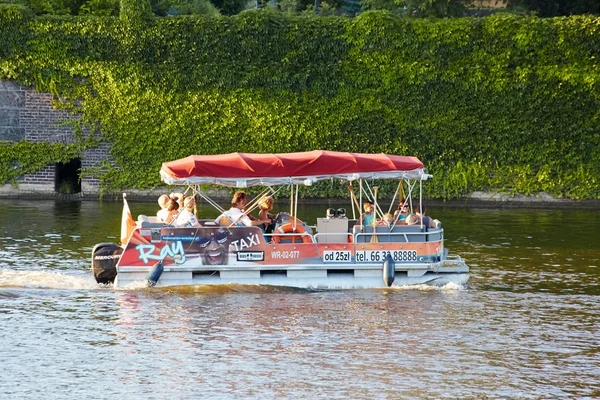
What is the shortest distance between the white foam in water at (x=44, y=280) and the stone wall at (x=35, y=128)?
16.0 metres

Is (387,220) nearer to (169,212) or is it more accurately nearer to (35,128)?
(169,212)

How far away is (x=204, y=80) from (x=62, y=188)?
5731 mm

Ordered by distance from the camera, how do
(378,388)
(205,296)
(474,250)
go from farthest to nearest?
(474,250) < (205,296) < (378,388)

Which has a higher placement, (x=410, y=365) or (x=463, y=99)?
(x=463, y=99)

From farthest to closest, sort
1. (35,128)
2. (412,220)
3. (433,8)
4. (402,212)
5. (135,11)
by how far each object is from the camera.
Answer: (433,8)
(35,128)
(135,11)
(402,212)
(412,220)

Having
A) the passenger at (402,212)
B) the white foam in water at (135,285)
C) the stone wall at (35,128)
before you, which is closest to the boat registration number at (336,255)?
the passenger at (402,212)

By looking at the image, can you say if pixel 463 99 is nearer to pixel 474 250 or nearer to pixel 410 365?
pixel 474 250

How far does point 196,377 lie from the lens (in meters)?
14.5

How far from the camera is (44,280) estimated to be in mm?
20594

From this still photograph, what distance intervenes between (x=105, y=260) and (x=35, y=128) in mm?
17825

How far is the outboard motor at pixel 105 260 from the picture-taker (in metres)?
20.0

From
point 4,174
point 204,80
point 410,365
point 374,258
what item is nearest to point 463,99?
point 204,80

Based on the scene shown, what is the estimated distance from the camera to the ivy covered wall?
3641 centimetres

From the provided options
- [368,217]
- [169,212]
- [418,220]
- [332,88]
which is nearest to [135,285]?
[169,212]
